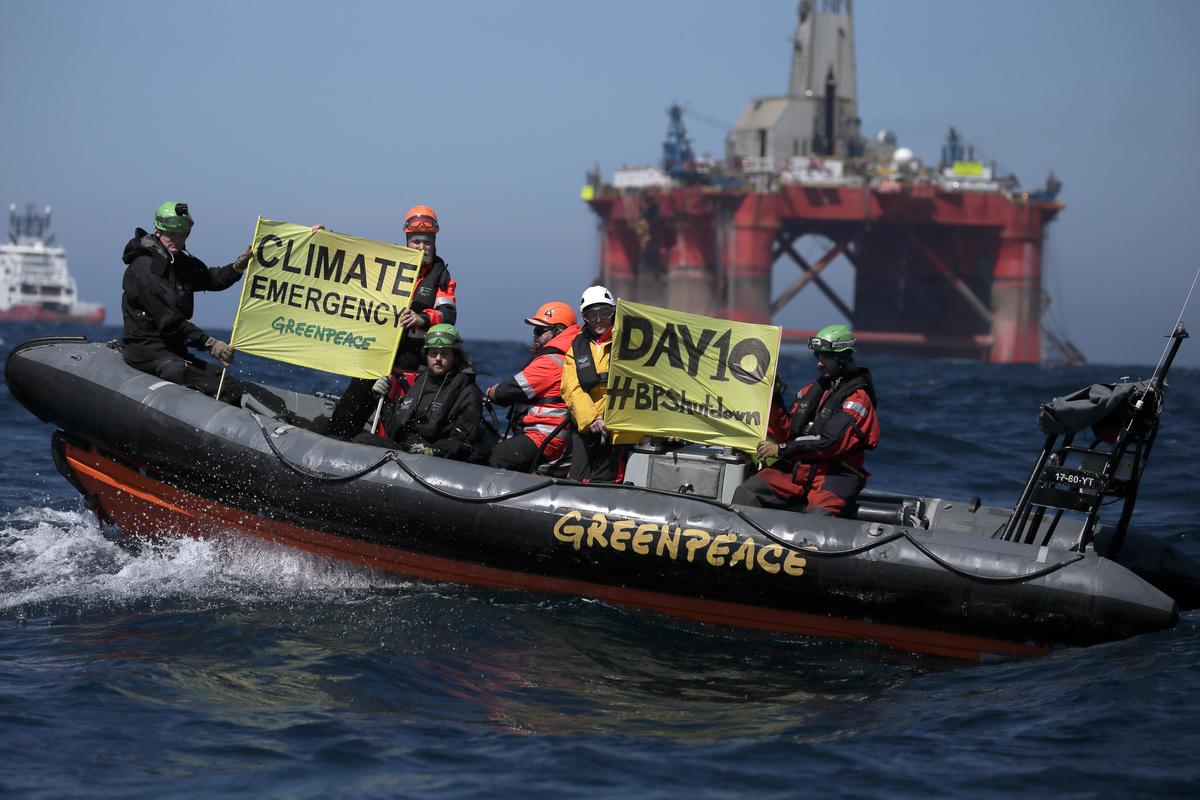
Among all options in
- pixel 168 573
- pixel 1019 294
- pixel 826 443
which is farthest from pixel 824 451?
pixel 1019 294

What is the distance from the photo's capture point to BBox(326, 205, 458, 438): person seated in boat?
30.9 feet

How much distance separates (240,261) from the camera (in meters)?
9.31

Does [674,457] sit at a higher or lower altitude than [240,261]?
lower

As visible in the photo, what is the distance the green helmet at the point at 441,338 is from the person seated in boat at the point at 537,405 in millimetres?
405

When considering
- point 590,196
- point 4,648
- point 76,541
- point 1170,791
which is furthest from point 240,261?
point 590,196

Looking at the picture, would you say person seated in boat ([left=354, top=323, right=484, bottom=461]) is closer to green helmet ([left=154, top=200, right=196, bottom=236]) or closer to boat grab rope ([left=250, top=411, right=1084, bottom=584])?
boat grab rope ([left=250, top=411, right=1084, bottom=584])

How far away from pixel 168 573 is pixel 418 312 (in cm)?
232

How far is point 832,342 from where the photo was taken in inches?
323

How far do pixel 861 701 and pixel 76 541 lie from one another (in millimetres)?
5806

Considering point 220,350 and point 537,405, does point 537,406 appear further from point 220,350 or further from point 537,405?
point 220,350

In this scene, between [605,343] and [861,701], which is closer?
[861,701]

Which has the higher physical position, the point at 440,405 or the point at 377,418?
the point at 440,405

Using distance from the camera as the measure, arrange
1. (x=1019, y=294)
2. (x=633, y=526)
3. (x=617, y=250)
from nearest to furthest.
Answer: (x=633, y=526), (x=1019, y=294), (x=617, y=250)

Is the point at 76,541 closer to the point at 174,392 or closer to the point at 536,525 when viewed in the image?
the point at 174,392
